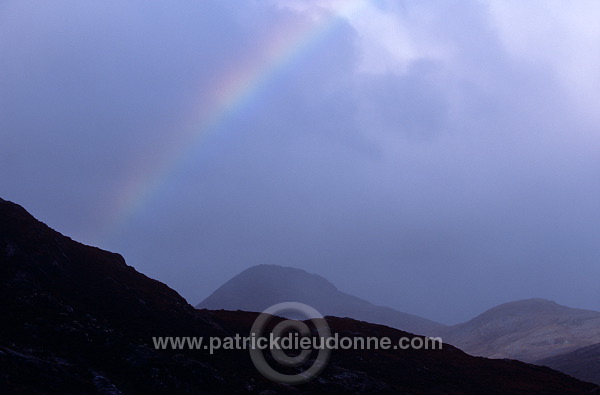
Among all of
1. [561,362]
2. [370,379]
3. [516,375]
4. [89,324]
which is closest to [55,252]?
[89,324]

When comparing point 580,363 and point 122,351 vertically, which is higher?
point 122,351

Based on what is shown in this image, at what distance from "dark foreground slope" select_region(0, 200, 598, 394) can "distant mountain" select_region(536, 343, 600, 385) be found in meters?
95.4

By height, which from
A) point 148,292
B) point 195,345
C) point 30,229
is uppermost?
point 30,229

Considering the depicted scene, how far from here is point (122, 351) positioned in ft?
109

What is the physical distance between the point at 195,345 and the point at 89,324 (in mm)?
10234

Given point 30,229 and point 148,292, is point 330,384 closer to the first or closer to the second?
point 148,292

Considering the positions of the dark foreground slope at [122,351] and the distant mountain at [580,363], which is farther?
the distant mountain at [580,363]

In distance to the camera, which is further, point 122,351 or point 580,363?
point 580,363

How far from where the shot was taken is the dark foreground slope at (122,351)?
2861cm

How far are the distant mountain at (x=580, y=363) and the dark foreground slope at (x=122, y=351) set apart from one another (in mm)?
95399

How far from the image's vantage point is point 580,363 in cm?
15525

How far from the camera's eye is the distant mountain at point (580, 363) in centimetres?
13962

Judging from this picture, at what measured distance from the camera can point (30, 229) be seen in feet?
159

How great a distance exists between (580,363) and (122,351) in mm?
169080
